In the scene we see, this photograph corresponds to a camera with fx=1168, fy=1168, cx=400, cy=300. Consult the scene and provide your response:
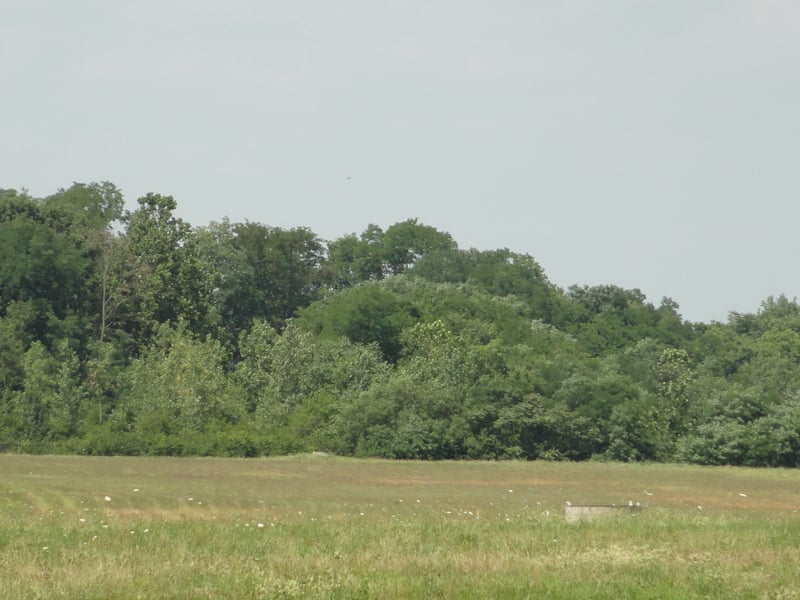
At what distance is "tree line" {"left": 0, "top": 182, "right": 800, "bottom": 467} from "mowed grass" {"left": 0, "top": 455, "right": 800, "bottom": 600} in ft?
86.9

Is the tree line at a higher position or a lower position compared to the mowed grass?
higher

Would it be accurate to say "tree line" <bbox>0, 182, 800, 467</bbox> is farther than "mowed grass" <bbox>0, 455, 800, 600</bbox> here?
Yes

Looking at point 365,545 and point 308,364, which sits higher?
point 308,364

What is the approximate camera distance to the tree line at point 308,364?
66562 mm

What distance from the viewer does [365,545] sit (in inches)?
838

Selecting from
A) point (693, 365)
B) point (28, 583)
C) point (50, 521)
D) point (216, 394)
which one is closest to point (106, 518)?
point (50, 521)

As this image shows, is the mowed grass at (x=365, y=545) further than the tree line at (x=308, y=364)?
No

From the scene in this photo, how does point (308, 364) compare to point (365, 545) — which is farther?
point (308, 364)

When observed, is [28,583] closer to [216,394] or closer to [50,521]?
[50,521]

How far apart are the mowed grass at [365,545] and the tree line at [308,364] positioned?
26489 millimetres

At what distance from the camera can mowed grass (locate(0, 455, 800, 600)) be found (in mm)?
17000

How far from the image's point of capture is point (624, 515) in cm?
2728

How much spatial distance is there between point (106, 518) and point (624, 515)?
12.0m

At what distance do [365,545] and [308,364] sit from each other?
205 feet
